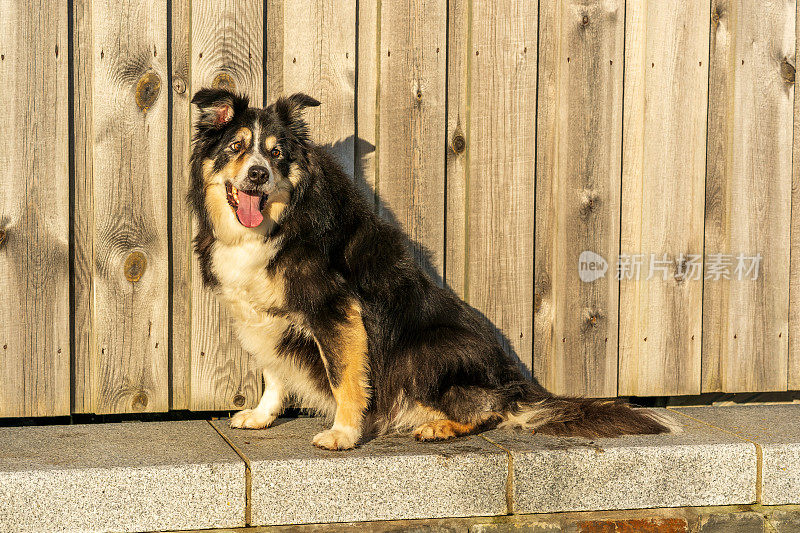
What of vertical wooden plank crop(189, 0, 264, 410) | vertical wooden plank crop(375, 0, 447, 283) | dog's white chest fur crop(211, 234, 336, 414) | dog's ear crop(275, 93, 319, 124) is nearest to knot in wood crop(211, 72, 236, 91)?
vertical wooden plank crop(189, 0, 264, 410)

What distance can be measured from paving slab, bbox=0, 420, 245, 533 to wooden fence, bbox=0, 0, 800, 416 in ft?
3.00

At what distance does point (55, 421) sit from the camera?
4445mm


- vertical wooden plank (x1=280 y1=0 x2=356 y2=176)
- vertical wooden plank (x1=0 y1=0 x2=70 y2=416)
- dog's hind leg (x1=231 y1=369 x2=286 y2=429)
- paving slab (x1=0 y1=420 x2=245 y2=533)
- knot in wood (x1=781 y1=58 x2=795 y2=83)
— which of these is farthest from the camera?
knot in wood (x1=781 y1=58 x2=795 y2=83)

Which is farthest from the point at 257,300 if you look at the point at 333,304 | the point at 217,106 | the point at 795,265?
the point at 795,265

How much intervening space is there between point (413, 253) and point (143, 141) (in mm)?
1558

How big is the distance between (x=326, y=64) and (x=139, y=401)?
6.80ft

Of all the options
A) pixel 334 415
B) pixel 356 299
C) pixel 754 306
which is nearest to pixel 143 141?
pixel 356 299

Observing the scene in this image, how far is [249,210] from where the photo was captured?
11.7ft

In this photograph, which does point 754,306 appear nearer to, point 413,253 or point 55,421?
point 413,253

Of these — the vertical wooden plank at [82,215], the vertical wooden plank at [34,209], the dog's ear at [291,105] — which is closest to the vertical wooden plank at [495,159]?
the dog's ear at [291,105]

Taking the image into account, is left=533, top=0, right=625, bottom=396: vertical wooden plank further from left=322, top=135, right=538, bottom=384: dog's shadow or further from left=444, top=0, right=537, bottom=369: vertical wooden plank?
left=322, top=135, right=538, bottom=384: dog's shadow

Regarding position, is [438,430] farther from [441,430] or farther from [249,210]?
[249,210]

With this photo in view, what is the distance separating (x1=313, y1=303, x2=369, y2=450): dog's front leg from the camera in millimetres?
3580

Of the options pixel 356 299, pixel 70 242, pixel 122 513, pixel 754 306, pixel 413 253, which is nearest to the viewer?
pixel 122 513
